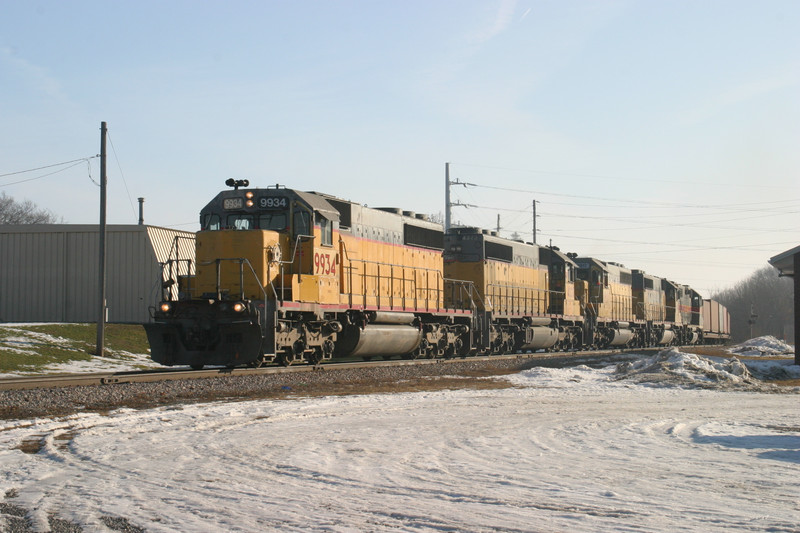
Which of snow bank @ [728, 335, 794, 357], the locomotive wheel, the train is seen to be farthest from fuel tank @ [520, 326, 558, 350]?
the locomotive wheel

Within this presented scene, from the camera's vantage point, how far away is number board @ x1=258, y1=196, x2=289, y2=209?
56.7 feet

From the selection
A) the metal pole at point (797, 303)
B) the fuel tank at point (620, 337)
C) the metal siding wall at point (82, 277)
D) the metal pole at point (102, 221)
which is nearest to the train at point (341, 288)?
the metal pole at point (102, 221)

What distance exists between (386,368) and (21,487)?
12.8 meters

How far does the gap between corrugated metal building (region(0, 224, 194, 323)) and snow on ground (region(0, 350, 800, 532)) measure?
21.2 meters

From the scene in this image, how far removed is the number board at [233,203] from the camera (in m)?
17.1

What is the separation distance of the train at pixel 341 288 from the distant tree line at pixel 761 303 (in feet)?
278

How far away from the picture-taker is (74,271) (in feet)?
104

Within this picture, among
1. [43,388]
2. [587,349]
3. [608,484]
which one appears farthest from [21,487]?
[587,349]

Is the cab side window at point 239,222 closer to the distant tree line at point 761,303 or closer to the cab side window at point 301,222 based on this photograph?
the cab side window at point 301,222

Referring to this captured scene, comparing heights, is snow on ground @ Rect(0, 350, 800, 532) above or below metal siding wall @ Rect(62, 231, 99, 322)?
below

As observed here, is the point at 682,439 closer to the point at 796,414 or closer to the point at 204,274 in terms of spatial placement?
the point at 796,414

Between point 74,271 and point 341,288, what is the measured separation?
55.7ft

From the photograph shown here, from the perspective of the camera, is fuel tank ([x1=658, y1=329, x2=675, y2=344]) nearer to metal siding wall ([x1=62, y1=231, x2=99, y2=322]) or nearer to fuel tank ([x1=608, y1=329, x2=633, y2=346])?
fuel tank ([x1=608, y1=329, x2=633, y2=346])

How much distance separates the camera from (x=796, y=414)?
36.4 feet
